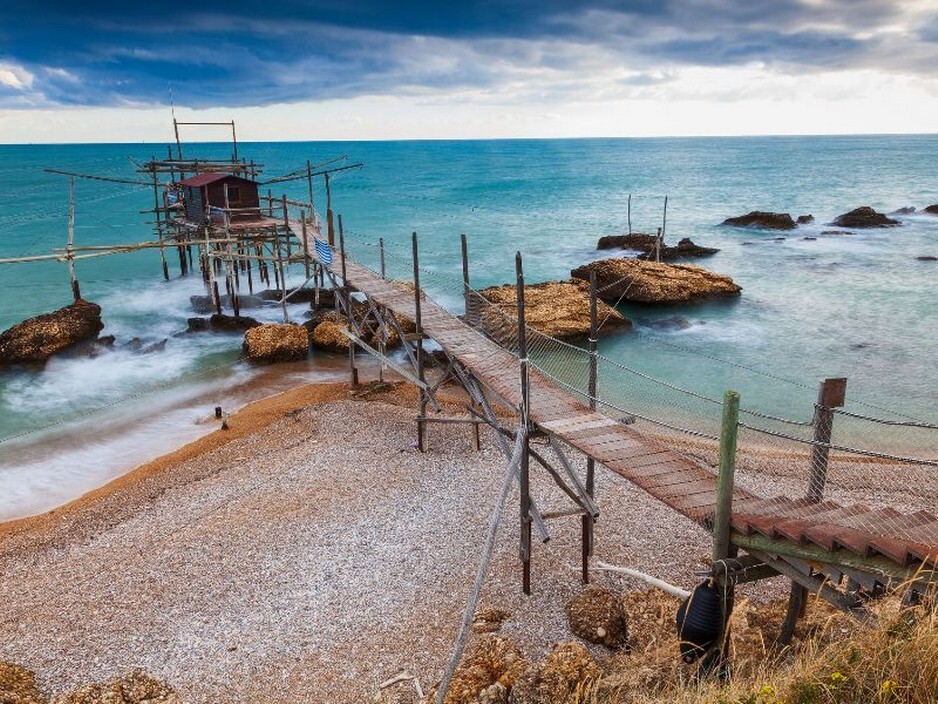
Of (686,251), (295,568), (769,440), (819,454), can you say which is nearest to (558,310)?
(769,440)

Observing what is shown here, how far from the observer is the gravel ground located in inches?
383

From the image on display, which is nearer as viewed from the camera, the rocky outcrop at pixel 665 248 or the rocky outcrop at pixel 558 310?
the rocky outcrop at pixel 558 310

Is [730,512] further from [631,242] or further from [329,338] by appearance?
[631,242]

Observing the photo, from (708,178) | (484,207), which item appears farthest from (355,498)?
(708,178)

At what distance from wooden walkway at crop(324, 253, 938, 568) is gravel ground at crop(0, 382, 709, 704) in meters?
2.83

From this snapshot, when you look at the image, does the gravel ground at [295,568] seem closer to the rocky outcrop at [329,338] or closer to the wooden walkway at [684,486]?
the wooden walkway at [684,486]

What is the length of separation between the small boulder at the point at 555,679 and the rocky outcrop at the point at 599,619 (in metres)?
1.28

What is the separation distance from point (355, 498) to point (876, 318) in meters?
27.7

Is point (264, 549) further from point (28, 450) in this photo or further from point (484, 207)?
point (484, 207)

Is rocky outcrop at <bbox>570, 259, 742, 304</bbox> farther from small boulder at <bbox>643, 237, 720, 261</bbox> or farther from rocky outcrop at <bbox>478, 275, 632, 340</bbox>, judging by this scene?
small boulder at <bbox>643, 237, 720, 261</bbox>

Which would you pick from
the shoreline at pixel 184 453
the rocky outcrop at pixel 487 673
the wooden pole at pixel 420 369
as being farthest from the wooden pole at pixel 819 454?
the shoreline at pixel 184 453

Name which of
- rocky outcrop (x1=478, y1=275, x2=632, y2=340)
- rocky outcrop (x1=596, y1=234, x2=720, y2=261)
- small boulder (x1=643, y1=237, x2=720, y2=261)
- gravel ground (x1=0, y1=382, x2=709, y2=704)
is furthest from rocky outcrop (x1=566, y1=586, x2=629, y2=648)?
small boulder (x1=643, y1=237, x2=720, y2=261)

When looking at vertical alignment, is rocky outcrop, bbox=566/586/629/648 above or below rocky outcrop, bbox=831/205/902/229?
below

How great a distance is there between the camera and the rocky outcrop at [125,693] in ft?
28.7
